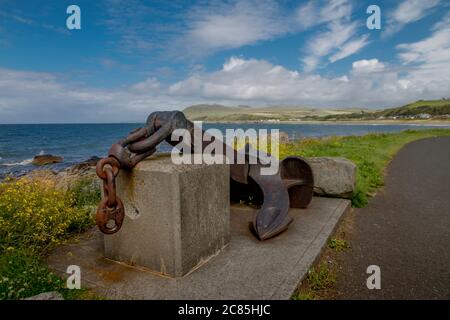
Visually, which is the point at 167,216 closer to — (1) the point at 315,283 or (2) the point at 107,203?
(2) the point at 107,203

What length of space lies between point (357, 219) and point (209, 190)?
2.92 m

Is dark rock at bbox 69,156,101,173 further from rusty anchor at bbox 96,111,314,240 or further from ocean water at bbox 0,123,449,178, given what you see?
rusty anchor at bbox 96,111,314,240

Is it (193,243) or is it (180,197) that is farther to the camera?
(193,243)

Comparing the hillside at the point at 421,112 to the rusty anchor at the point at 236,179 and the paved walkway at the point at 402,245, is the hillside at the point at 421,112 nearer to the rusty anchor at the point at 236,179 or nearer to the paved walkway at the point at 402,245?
the paved walkway at the point at 402,245

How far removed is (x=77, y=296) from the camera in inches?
98.6

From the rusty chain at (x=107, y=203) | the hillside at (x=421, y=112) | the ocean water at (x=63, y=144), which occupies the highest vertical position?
the hillside at (x=421, y=112)

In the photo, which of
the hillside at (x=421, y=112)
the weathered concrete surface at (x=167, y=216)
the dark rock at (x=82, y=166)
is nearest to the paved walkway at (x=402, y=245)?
the weathered concrete surface at (x=167, y=216)

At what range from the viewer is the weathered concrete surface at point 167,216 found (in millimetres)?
2749

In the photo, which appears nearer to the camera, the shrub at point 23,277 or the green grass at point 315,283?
the shrub at point 23,277

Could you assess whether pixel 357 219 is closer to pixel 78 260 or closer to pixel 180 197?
pixel 180 197

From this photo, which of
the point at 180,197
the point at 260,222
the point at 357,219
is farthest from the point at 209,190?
the point at 357,219

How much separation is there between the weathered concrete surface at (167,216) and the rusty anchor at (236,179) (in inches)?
8.0
